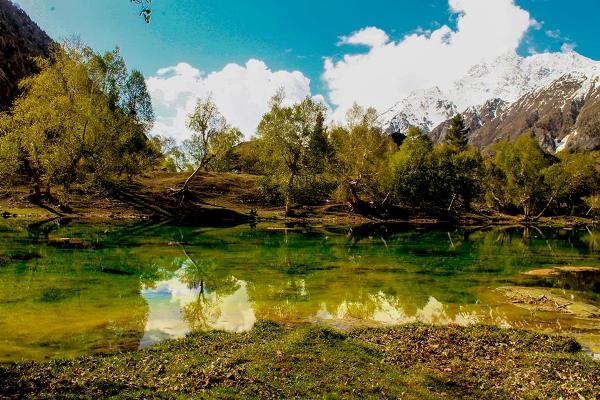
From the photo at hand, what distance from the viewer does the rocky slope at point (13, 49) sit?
139000mm

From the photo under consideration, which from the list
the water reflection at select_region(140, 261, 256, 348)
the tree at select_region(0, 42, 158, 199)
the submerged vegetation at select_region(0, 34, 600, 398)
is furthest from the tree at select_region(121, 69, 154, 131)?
the water reflection at select_region(140, 261, 256, 348)

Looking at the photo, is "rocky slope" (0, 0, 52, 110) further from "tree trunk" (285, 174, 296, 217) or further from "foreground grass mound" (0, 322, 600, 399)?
"foreground grass mound" (0, 322, 600, 399)

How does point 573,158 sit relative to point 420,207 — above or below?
above

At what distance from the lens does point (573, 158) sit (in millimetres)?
125375

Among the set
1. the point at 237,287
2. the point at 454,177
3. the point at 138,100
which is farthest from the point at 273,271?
the point at 138,100

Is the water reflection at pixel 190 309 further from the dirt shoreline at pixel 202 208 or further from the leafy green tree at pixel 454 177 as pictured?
the leafy green tree at pixel 454 177

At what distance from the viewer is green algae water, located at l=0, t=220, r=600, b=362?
21156 millimetres

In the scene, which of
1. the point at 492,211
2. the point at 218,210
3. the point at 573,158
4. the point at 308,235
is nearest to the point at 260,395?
the point at 308,235

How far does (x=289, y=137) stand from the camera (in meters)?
86.2

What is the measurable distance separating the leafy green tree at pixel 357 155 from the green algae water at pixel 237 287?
136 ft

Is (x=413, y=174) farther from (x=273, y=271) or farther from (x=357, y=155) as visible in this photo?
(x=273, y=271)

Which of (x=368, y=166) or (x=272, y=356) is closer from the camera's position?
(x=272, y=356)

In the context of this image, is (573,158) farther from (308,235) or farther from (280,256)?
(280,256)

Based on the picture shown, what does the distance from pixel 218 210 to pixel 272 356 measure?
6961cm
